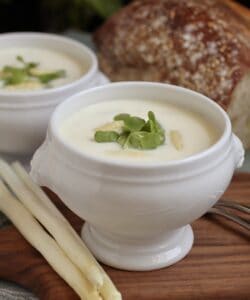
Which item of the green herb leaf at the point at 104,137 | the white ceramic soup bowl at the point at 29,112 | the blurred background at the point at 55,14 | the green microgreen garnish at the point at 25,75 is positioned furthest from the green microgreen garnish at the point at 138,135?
the blurred background at the point at 55,14

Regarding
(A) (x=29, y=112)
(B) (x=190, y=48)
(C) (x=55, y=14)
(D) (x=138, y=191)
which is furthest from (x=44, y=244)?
(C) (x=55, y=14)

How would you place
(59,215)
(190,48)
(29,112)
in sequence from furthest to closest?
(190,48), (29,112), (59,215)

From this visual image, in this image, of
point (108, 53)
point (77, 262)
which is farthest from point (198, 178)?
point (108, 53)

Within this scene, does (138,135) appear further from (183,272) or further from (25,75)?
(25,75)

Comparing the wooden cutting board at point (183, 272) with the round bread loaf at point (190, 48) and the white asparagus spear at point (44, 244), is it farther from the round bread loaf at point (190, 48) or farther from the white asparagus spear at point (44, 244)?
the round bread loaf at point (190, 48)

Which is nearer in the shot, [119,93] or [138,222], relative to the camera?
[138,222]

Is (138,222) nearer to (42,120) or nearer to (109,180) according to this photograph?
(109,180)
